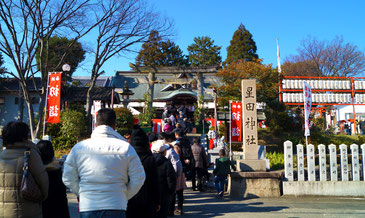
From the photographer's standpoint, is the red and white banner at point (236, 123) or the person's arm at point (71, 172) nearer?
the person's arm at point (71, 172)

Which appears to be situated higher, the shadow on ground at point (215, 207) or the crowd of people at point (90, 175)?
the crowd of people at point (90, 175)

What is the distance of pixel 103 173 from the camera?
8.53 ft

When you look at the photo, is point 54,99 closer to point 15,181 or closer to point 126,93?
point 126,93

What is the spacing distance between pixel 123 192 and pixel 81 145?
57cm

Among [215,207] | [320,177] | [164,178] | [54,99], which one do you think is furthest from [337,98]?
[164,178]

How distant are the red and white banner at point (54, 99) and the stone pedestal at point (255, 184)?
8.77 meters

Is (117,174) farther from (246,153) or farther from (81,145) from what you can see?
(246,153)

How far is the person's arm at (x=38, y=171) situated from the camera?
9.99ft

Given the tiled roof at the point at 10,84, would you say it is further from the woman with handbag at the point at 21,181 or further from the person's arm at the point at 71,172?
the person's arm at the point at 71,172

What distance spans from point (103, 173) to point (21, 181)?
1.06m

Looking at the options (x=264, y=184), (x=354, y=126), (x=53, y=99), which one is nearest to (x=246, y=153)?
(x=264, y=184)

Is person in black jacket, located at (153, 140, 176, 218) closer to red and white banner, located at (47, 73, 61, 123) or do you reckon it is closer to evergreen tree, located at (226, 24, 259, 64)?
red and white banner, located at (47, 73, 61, 123)

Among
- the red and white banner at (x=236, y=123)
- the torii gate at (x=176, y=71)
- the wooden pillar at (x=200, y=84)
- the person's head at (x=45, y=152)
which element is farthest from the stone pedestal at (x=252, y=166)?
the wooden pillar at (x=200, y=84)

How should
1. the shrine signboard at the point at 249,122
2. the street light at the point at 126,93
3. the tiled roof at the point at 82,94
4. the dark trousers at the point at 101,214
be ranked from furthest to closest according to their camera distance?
the street light at the point at 126,93 → the tiled roof at the point at 82,94 → the shrine signboard at the point at 249,122 → the dark trousers at the point at 101,214
